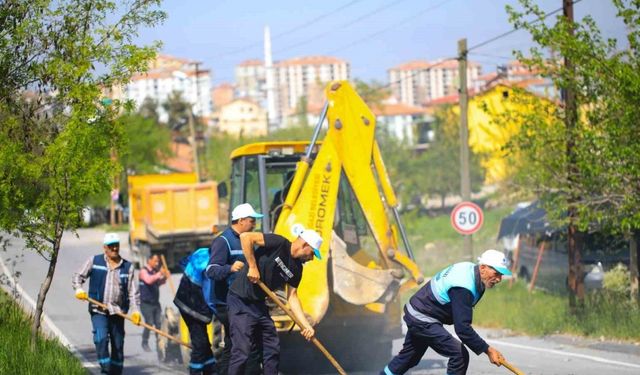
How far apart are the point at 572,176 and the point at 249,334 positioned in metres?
9.99

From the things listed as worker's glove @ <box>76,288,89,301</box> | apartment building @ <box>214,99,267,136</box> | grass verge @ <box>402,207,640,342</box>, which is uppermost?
apartment building @ <box>214,99,267,136</box>

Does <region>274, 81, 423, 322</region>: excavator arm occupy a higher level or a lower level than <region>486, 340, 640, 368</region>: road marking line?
higher

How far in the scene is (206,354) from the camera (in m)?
12.6

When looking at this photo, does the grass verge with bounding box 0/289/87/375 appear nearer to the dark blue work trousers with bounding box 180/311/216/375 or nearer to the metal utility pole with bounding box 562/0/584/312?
the dark blue work trousers with bounding box 180/311/216/375

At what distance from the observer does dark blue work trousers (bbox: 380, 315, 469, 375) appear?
10234 millimetres

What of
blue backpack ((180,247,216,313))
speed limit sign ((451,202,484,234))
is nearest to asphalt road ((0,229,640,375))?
blue backpack ((180,247,216,313))

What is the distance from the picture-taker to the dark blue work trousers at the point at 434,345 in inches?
403

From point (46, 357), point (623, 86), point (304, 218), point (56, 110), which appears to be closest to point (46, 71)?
point (56, 110)

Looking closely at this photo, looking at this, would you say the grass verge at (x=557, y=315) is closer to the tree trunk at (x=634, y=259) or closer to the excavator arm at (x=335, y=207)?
the tree trunk at (x=634, y=259)

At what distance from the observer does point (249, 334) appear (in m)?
10.8

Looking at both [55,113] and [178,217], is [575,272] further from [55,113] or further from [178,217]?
[178,217]

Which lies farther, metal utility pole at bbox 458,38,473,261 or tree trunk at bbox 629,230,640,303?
metal utility pole at bbox 458,38,473,261

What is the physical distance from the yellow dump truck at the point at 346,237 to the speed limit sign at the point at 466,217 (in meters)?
9.41

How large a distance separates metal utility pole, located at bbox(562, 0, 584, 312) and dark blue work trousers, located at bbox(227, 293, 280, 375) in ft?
30.4
